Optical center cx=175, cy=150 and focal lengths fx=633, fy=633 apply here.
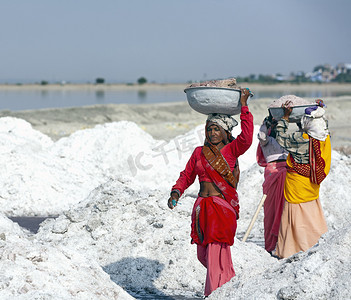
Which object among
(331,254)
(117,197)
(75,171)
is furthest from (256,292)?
(75,171)

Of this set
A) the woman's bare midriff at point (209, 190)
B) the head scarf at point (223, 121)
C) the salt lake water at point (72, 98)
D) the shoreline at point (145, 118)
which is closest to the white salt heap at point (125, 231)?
the woman's bare midriff at point (209, 190)

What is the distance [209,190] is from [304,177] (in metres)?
1.57

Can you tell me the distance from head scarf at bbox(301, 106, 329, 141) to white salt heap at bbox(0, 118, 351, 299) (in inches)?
50.3

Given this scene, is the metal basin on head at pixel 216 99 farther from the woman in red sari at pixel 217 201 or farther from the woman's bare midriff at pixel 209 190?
the woman's bare midriff at pixel 209 190

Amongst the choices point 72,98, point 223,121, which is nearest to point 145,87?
point 72,98

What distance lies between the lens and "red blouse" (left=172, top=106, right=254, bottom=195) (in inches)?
183

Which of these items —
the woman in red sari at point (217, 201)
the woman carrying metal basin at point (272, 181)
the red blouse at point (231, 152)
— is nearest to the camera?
the red blouse at point (231, 152)

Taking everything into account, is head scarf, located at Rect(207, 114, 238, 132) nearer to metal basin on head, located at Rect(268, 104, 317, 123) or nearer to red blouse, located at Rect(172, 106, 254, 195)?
red blouse, located at Rect(172, 106, 254, 195)

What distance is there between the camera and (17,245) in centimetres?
446

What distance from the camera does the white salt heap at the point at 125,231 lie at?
4094 mm

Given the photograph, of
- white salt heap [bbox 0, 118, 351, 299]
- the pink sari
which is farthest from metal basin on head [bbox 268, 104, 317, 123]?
white salt heap [bbox 0, 118, 351, 299]

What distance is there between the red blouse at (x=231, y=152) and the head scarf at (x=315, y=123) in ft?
4.01

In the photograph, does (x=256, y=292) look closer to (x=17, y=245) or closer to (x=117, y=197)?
(x=17, y=245)

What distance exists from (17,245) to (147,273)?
1.71 m
